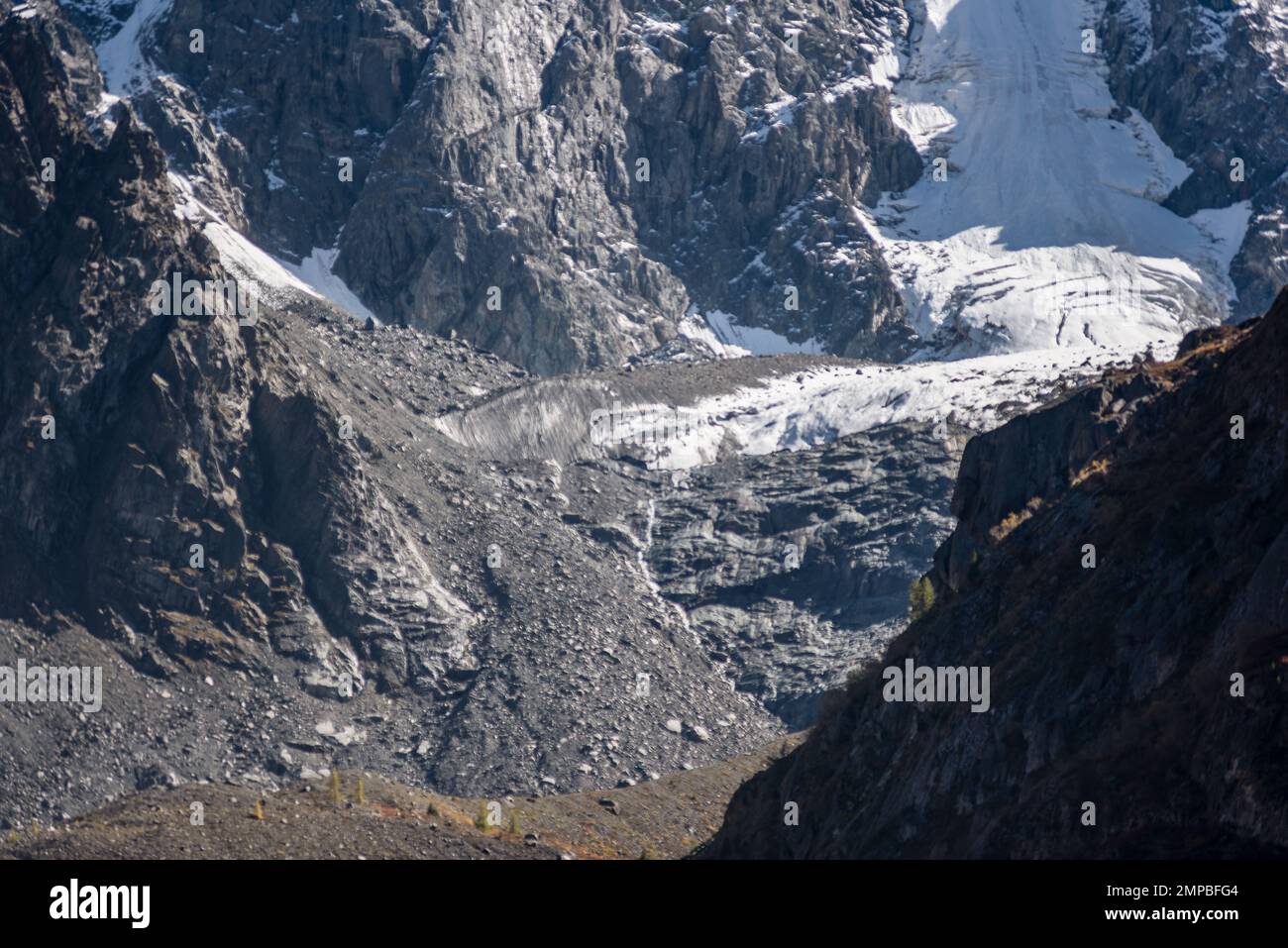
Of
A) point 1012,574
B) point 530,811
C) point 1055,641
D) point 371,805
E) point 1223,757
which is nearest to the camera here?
point 1223,757

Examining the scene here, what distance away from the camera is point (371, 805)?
154 metres

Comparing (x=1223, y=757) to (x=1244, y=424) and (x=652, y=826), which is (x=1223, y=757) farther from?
(x=652, y=826)

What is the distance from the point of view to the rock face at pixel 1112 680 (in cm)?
8075
